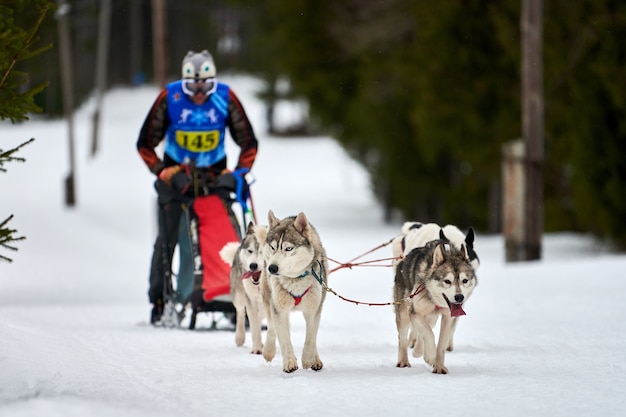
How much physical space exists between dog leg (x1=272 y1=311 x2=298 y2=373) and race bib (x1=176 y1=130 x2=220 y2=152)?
122 inches

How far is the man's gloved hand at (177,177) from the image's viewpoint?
9328mm

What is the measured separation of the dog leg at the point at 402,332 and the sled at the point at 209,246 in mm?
2359

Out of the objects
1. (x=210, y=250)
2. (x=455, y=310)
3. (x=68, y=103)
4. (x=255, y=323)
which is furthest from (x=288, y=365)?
(x=68, y=103)

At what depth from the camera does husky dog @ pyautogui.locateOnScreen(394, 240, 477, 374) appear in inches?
255

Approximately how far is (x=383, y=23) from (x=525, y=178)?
1191 centimetres

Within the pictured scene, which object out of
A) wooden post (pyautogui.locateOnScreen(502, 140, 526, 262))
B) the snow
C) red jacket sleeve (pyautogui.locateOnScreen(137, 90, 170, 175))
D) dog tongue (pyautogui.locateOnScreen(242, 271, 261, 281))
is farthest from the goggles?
wooden post (pyautogui.locateOnScreen(502, 140, 526, 262))

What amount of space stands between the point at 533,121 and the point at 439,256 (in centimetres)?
983

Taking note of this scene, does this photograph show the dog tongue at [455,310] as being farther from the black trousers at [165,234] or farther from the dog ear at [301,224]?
the black trousers at [165,234]

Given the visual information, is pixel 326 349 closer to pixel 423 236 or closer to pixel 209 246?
pixel 423 236

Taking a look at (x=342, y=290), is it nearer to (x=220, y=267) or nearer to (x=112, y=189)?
(x=220, y=267)

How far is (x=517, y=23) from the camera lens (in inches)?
835

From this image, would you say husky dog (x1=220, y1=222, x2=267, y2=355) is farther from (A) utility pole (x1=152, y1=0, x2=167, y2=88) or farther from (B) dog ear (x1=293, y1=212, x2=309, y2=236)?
(A) utility pole (x1=152, y1=0, x2=167, y2=88)

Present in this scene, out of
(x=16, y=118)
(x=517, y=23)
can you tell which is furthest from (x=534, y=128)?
(x=16, y=118)

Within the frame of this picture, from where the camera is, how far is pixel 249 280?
25.6ft
